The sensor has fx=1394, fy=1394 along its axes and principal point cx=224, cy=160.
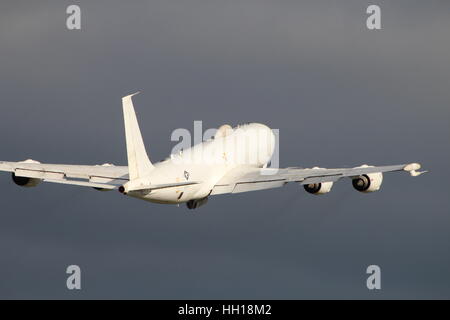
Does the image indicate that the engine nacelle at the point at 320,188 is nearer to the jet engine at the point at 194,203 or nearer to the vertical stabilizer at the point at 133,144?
the jet engine at the point at 194,203

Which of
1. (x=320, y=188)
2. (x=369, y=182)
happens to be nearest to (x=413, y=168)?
(x=369, y=182)

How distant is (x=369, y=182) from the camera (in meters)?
110

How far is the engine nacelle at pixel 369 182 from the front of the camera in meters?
110

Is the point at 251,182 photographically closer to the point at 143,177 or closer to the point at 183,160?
the point at 183,160

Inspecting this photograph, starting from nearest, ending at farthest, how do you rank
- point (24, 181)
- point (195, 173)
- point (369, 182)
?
point (195, 173), point (24, 181), point (369, 182)

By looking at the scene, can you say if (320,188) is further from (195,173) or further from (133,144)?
(133,144)

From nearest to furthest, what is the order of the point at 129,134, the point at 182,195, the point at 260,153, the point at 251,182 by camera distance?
1. the point at 129,134
2. the point at 182,195
3. the point at 251,182
4. the point at 260,153

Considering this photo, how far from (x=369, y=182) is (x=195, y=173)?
14.1 metres

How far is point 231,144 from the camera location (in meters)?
117

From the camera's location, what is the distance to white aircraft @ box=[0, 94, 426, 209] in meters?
99.2

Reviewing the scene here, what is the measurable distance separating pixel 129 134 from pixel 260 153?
2638 centimetres

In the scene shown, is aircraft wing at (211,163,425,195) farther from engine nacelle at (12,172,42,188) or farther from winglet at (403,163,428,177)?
engine nacelle at (12,172,42,188)
